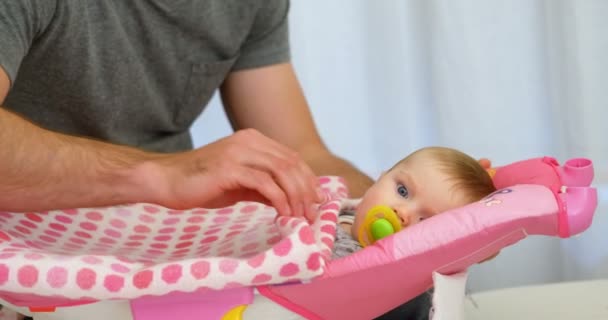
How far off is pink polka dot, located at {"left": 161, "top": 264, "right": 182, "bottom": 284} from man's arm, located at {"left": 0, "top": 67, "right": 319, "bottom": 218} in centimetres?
11

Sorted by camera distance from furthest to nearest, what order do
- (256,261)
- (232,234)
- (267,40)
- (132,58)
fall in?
(267,40), (132,58), (232,234), (256,261)

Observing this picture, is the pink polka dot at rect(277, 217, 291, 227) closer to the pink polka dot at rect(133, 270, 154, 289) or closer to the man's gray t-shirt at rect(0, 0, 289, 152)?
the pink polka dot at rect(133, 270, 154, 289)

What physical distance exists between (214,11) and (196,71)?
10 cm

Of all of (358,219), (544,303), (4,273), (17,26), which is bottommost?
(544,303)

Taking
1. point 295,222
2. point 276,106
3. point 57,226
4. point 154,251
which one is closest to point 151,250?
point 154,251

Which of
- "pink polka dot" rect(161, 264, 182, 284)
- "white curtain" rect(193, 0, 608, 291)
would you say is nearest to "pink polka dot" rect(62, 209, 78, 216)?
"pink polka dot" rect(161, 264, 182, 284)

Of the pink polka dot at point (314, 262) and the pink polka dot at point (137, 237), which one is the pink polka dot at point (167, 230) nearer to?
the pink polka dot at point (137, 237)

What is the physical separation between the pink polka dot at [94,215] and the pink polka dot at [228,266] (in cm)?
25

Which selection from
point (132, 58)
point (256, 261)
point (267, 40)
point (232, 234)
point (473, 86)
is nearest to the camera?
point (256, 261)

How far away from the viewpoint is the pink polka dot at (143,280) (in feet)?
2.29

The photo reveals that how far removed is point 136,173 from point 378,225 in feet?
0.92

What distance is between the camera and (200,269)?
0.70m

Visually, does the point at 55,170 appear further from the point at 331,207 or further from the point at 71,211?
the point at 331,207

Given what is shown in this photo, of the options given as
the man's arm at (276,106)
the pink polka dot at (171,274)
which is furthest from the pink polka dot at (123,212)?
the man's arm at (276,106)
